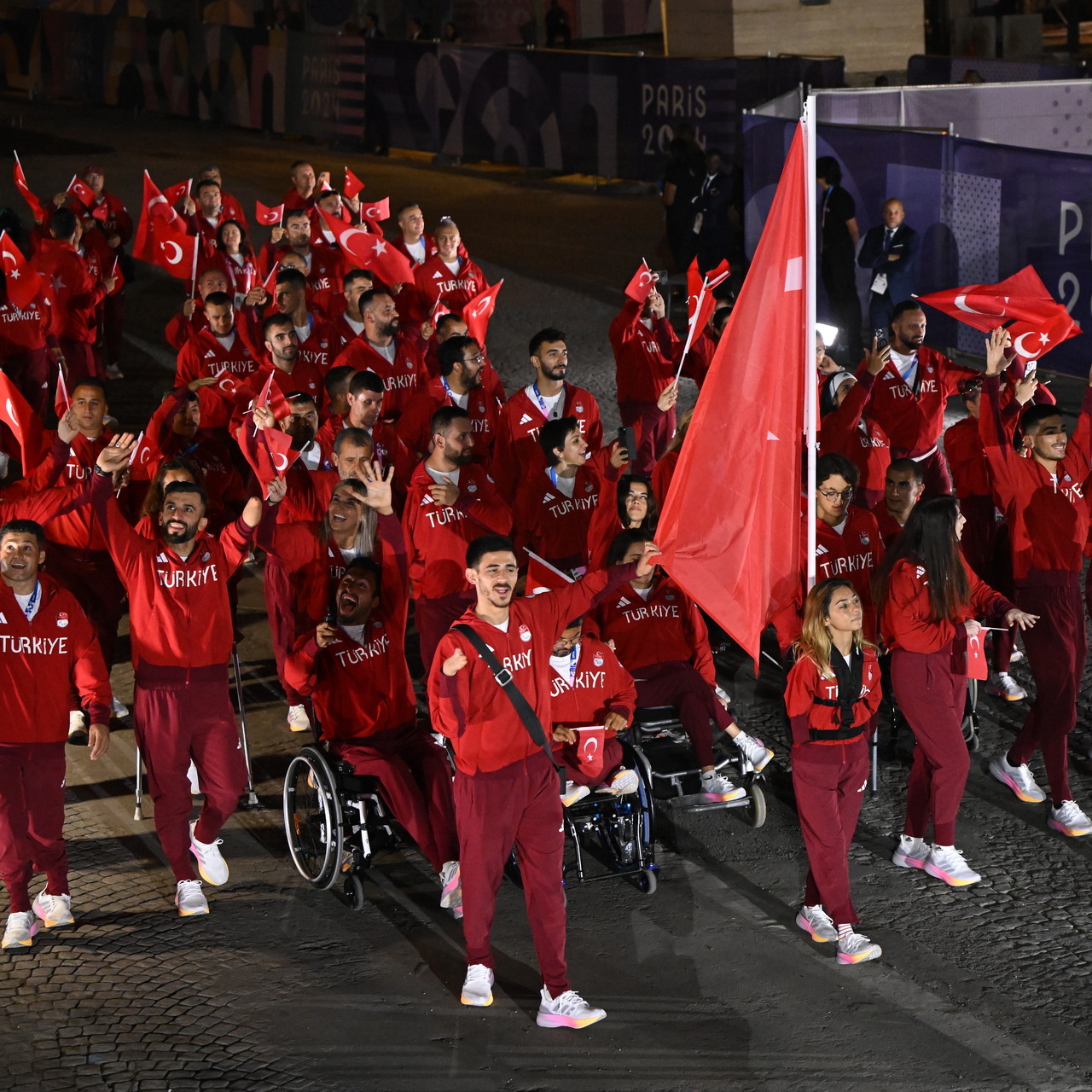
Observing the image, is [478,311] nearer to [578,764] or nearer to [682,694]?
[682,694]

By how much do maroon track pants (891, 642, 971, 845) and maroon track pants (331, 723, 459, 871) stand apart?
240 cm

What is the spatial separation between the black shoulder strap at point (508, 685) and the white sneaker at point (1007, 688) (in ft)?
14.6

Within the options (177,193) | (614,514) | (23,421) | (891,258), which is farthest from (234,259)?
(614,514)

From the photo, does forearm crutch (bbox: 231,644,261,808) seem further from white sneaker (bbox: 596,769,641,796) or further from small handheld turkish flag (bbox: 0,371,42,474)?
white sneaker (bbox: 596,769,641,796)

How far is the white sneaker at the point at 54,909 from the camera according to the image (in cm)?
786

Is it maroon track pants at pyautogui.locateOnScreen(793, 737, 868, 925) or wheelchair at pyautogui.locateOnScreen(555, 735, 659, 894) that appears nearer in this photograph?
maroon track pants at pyautogui.locateOnScreen(793, 737, 868, 925)

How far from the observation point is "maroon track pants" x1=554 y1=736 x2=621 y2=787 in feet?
26.3

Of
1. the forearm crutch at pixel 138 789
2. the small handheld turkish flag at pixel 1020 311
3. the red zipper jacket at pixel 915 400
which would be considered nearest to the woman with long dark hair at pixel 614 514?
the red zipper jacket at pixel 915 400

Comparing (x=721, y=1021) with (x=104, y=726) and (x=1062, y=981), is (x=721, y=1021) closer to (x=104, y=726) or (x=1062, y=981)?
(x=1062, y=981)

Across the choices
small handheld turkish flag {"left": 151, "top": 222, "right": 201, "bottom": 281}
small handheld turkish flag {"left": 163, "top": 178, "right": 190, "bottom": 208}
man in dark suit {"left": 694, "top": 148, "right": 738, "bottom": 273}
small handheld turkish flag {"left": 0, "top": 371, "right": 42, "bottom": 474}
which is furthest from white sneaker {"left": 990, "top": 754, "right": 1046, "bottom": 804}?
man in dark suit {"left": 694, "top": 148, "right": 738, "bottom": 273}

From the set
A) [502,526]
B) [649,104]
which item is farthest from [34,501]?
[649,104]

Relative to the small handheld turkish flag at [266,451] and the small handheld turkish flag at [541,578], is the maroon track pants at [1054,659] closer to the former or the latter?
the small handheld turkish flag at [541,578]

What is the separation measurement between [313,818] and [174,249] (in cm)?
890

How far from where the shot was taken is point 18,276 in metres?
14.0
